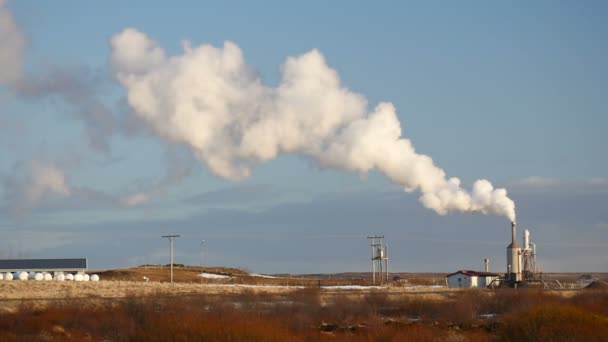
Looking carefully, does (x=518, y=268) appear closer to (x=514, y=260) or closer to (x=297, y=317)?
(x=514, y=260)

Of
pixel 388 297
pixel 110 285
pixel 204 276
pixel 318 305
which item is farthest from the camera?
pixel 204 276

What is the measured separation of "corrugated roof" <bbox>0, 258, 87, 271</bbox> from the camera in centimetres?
11544

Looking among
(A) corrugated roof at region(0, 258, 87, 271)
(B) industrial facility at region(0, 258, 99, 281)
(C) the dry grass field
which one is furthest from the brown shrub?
(A) corrugated roof at region(0, 258, 87, 271)

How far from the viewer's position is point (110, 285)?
286 ft

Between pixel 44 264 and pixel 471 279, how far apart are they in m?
51.0

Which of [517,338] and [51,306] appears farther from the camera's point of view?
[51,306]

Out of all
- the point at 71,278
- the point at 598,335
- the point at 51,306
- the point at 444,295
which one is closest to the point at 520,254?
the point at 444,295

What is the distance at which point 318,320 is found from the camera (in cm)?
5550

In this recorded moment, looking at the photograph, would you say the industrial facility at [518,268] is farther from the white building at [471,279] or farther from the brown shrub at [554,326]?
the brown shrub at [554,326]

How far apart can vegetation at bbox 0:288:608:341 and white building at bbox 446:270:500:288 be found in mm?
29994

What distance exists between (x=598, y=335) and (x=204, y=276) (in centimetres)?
9384

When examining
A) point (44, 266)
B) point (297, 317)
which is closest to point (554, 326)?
point (297, 317)

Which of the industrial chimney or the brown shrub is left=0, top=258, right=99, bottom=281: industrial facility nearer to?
the industrial chimney

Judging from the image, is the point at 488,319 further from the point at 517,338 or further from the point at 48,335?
the point at 48,335
